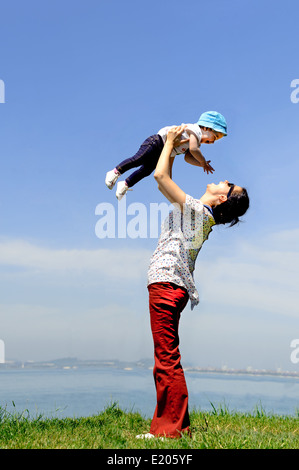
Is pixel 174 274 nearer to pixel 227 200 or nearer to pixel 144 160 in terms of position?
pixel 227 200

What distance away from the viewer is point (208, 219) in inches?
186

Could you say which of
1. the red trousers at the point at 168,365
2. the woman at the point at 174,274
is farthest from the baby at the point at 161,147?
the red trousers at the point at 168,365

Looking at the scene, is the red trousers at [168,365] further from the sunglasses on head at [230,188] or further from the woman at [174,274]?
the sunglasses on head at [230,188]

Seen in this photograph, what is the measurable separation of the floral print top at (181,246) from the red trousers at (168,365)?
11 cm

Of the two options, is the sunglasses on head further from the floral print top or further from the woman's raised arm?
the woman's raised arm

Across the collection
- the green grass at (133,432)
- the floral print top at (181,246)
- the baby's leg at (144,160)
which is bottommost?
the green grass at (133,432)

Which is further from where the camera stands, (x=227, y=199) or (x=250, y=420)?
(x=250, y=420)

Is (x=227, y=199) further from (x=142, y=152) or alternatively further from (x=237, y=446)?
(x=237, y=446)

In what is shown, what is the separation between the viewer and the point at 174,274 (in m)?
4.47

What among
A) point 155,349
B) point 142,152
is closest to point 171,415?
point 155,349

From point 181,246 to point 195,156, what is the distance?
942mm

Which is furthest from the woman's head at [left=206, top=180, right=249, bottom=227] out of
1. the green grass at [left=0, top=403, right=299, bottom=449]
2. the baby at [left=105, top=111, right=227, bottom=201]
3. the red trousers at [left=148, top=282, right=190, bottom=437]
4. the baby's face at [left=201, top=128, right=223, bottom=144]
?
the green grass at [left=0, top=403, right=299, bottom=449]

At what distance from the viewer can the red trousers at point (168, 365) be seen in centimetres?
431
